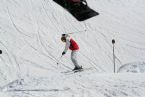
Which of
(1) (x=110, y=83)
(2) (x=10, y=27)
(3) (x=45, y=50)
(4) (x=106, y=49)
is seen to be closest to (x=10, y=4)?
(2) (x=10, y=27)

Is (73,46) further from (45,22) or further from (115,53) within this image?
(45,22)

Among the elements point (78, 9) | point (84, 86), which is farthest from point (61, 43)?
point (84, 86)

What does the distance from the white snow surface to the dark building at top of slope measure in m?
0.30

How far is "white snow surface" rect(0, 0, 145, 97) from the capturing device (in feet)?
40.2

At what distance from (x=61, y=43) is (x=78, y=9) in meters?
3.58

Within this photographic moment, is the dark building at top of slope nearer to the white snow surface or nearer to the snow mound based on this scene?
the white snow surface

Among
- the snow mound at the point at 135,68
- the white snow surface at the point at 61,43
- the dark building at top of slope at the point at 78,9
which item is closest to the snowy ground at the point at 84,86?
the white snow surface at the point at 61,43

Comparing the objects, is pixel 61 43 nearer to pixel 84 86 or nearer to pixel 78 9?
pixel 78 9

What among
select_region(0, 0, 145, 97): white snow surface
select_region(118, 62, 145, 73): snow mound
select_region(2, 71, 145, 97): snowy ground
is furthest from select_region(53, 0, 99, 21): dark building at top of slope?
select_region(2, 71, 145, 97): snowy ground

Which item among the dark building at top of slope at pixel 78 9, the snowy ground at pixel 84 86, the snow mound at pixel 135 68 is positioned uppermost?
the dark building at top of slope at pixel 78 9

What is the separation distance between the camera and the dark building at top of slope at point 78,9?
21.8 m

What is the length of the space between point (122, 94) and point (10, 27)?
12.5 m

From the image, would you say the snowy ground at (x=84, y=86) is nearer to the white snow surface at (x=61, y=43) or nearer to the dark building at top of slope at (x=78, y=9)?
the white snow surface at (x=61, y=43)

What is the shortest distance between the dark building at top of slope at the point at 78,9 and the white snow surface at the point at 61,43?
300 millimetres
